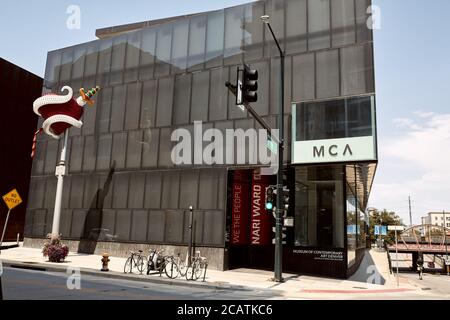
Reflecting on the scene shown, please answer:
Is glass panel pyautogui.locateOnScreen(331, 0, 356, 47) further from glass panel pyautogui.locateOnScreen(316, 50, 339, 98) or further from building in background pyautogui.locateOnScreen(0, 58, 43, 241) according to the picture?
building in background pyautogui.locateOnScreen(0, 58, 43, 241)

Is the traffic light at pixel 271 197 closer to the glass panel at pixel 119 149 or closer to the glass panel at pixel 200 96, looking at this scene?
the glass panel at pixel 200 96

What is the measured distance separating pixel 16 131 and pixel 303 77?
28885mm

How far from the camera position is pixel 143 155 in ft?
85.0

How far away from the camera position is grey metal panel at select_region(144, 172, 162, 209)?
24745mm

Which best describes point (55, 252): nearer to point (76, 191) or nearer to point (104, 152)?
point (76, 191)

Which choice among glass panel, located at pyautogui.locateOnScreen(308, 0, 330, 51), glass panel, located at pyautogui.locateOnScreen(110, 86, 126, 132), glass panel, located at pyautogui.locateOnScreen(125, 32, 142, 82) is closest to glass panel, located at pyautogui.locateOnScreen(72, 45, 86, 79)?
glass panel, located at pyautogui.locateOnScreen(110, 86, 126, 132)

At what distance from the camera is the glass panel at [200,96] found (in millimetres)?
24302

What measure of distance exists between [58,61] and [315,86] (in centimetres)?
2083

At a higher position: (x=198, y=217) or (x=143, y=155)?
(x=143, y=155)

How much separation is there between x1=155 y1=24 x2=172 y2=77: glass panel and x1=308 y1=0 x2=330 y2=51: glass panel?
9234mm

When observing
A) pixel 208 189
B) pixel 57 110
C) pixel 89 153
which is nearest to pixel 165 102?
pixel 57 110
